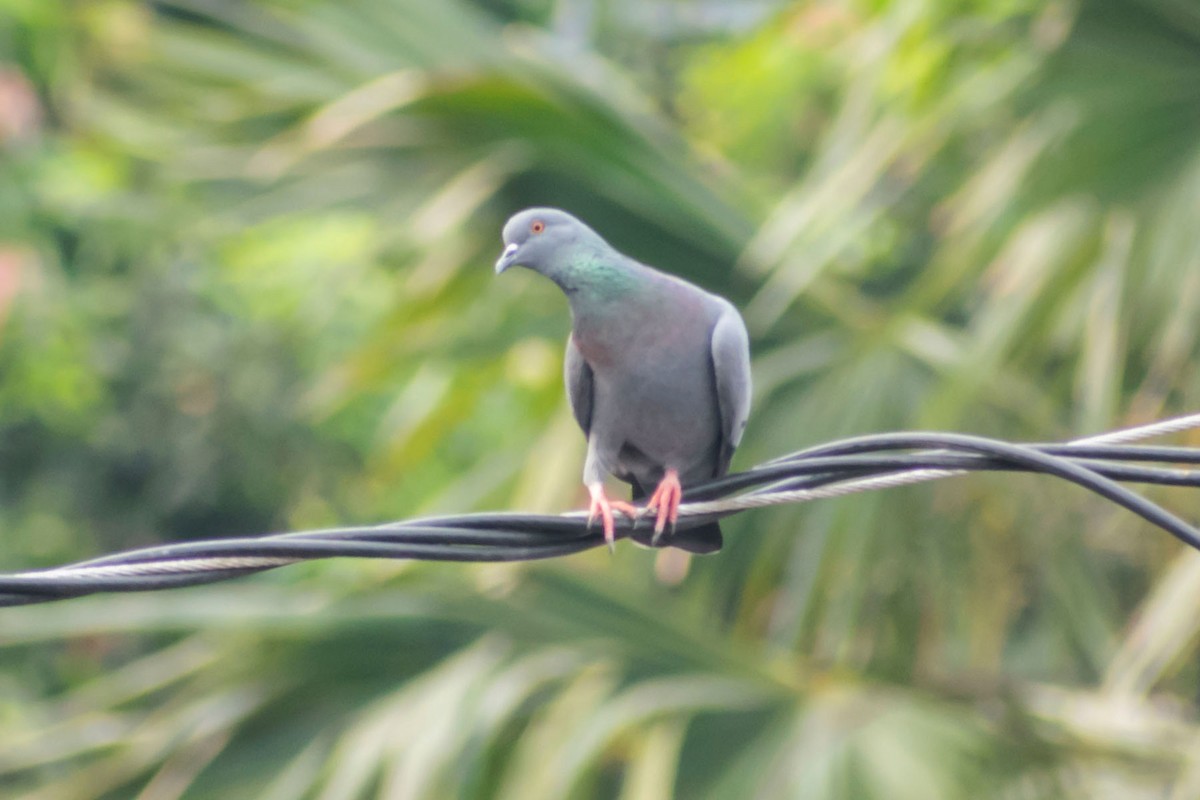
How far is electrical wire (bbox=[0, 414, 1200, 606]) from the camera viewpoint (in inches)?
89.8

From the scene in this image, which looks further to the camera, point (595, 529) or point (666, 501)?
point (666, 501)

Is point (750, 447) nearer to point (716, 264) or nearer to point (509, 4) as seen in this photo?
point (716, 264)

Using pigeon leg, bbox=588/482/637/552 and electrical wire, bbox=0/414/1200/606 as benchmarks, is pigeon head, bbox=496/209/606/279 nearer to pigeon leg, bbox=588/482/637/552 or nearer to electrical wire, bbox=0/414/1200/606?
pigeon leg, bbox=588/482/637/552

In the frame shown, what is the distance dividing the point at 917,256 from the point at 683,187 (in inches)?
63.4

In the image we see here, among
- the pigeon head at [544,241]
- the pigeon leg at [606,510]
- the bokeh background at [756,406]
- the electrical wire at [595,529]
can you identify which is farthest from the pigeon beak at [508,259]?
the bokeh background at [756,406]

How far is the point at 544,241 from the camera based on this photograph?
3164mm

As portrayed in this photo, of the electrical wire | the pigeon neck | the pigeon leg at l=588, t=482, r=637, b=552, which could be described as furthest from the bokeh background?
the electrical wire

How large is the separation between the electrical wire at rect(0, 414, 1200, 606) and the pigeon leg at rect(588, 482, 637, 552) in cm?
2

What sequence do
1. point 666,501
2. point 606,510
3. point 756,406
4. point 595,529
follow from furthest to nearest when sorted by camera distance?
point 756,406
point 666,501
point 606,510
point 595,529

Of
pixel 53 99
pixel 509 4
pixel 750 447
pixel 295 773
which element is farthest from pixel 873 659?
pixel 53 99

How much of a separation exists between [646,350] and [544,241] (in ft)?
0.96

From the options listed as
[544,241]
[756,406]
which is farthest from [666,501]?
[756,406]

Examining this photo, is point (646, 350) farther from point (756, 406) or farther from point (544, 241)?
point (756, 406)

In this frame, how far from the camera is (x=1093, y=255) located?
17.5 feet
